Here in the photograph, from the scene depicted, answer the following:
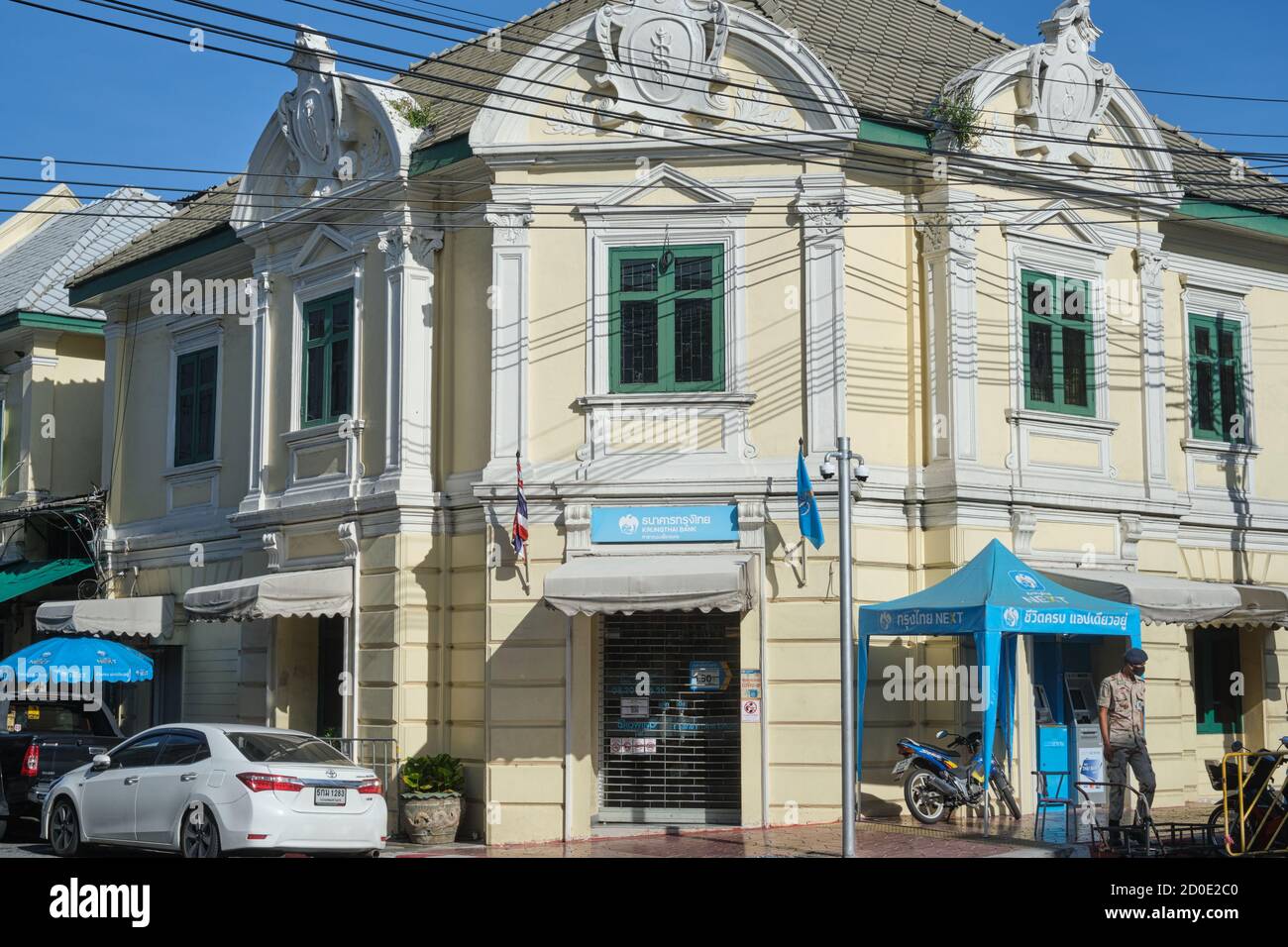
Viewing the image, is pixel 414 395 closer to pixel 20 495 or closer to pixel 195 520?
pixel 195 520

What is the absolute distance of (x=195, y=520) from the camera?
24.1 metres

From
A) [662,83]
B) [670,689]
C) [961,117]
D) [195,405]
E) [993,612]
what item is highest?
[662,83]

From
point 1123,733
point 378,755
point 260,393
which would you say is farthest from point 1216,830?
point 260,393

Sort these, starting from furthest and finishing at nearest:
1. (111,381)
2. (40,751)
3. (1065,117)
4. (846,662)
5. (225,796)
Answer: (111,381) → (1065,117) → (40,751) → (846,662) → (225,796)

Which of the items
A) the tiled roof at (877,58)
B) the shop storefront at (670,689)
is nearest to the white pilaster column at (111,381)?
the tiled roof at (877,58)

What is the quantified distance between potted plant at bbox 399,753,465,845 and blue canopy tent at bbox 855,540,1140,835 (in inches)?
185

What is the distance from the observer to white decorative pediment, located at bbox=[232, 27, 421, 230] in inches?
797

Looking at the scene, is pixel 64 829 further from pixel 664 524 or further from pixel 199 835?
pixel 664 524

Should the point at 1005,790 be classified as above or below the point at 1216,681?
below

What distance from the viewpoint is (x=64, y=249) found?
30953 millimetres

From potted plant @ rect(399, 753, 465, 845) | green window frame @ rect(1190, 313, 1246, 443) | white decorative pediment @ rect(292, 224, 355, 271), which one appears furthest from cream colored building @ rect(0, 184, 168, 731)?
green window frame @ rect(1190, 313, 1246, 443)

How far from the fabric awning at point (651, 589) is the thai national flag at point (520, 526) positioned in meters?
0.82

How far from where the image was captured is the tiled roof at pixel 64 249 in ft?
93.4

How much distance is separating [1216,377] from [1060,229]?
395cm
